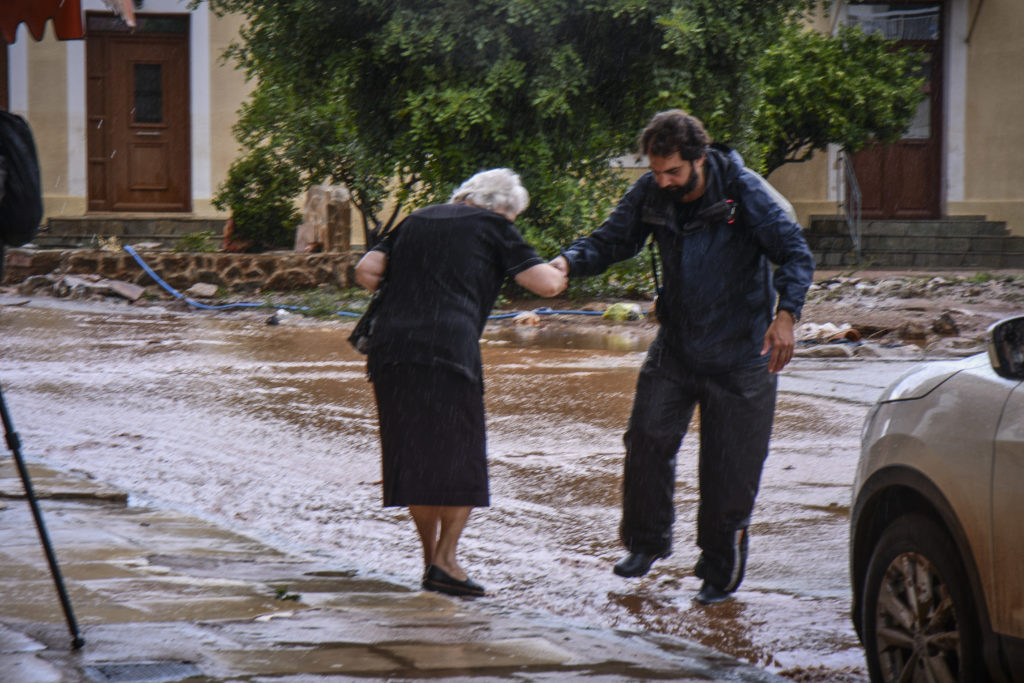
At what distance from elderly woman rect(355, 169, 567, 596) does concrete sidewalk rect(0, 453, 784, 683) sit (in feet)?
1.07

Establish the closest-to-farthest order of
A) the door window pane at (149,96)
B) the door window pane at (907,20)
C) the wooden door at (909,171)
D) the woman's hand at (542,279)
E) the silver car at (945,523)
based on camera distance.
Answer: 1. the silver car at (945,523)
2. the woman's hand at (542,279)
3. the door window pane at (149,96)
4. the door window pane at (907,20)
5. the wooden door at (909,171)

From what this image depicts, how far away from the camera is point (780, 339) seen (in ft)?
15.6

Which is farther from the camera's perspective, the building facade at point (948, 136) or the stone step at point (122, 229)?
the building facade at point (948, 136)

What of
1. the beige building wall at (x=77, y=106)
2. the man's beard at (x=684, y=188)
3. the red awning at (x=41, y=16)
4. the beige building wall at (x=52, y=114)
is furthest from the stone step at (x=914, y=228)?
the man's beard at (x=684, y=188)

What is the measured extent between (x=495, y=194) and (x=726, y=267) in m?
0.90

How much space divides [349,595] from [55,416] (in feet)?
15.6

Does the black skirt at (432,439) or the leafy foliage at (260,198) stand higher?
the leafy foliage at (260,198)

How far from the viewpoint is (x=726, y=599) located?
194 inches

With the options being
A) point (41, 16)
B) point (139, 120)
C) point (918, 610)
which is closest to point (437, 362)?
point (918, 610)

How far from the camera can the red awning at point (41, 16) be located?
608cm

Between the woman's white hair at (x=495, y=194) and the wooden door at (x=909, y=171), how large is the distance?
19.8m

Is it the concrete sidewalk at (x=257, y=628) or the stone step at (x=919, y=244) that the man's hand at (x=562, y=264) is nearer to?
the concrete sidewalk at (x=257, y=628)

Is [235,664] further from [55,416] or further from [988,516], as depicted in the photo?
[55,416]

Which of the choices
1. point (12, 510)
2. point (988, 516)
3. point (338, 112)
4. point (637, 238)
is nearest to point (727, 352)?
point (637, 238)
